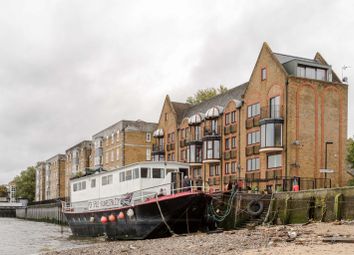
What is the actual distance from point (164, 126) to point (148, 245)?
4647 cm

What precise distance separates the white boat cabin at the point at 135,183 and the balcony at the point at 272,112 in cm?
1498

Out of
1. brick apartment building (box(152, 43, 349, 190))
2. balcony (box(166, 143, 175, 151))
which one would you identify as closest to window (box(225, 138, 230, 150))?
brick apartment building (box(152, 43, 349, 190))

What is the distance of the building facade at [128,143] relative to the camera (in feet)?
285

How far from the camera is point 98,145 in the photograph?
97000 mm

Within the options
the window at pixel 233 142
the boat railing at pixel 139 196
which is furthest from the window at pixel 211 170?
the boat railing at pixel 139 196

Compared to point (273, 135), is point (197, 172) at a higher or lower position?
lower

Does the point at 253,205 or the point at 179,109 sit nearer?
the point at 253,205

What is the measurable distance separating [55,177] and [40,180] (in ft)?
67.7

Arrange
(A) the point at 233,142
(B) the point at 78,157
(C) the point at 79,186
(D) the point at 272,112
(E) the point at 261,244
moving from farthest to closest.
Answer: (B) the point at 78,157 < (A) the point at 233,142 < (D) the point at 272,112 < (C) the point at 79,186 < (E) the point at 261,244

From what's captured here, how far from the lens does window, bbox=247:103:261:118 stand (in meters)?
53.5

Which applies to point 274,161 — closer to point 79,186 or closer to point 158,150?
point 79,186

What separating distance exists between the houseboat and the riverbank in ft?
12.4

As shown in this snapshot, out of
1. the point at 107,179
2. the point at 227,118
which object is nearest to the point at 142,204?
the point at 107,179

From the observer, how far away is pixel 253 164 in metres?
53.5
